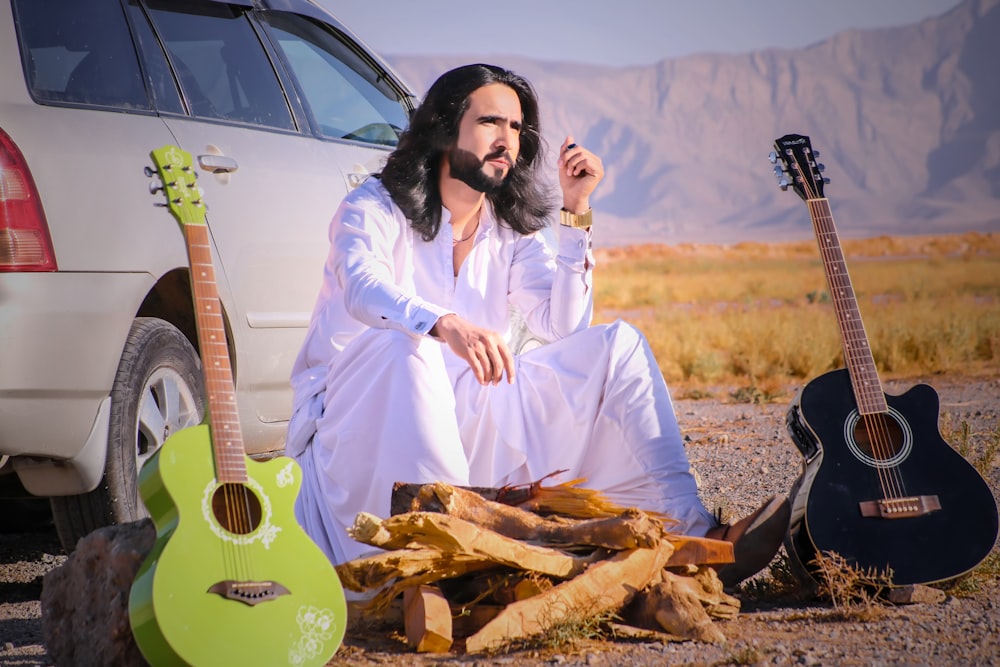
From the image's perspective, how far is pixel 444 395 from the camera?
11.0 feet

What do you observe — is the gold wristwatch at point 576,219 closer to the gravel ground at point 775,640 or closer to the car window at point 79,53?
the gravel ground at point 775,640

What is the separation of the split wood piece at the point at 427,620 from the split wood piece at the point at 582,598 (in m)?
0.07

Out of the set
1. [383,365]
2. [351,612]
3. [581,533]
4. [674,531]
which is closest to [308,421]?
[383,365]

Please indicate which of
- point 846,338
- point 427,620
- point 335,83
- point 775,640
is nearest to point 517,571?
point 427,620

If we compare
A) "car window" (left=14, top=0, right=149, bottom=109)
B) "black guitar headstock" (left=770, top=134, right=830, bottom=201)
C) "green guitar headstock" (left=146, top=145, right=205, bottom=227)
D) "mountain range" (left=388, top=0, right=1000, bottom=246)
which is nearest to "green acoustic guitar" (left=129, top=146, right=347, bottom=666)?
"green guitar headstock" (left=146, top=145, right=205, bottom=227)

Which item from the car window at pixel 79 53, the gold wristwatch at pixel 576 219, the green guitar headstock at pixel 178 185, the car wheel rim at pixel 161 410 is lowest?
the car wheel rim at pixel 161 410

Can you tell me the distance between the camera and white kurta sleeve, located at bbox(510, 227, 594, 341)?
3912 mm

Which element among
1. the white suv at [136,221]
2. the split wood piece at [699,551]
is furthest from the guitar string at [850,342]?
the white suv at [136,221]

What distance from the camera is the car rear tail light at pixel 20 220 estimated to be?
130 inches

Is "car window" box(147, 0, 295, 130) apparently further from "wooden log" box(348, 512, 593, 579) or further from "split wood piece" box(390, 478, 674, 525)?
"wooden log" box(348, 512, 593, 579)

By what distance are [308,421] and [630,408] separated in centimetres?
97

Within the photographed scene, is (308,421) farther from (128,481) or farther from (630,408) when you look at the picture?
(630,408)

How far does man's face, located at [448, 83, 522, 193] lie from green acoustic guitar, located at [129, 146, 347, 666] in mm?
1274

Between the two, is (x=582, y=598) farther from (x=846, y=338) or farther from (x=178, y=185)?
(x=178, y=185)
